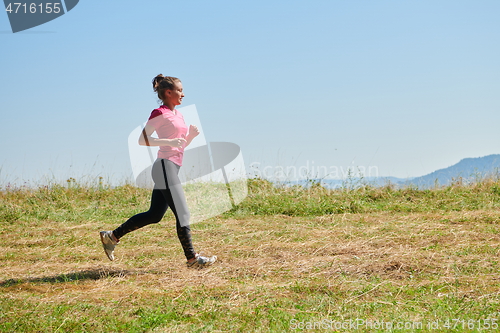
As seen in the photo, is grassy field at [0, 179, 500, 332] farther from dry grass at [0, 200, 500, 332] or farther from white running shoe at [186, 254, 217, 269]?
white running shoe at [186, 254, 217, 269]

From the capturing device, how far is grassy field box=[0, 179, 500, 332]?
10.3 ft

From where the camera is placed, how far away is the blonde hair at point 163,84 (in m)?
4.70

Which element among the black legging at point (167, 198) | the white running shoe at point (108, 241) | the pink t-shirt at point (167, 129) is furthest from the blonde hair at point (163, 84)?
the white running shoe at point (108, 241)

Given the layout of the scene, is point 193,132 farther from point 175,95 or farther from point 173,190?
point 173,190

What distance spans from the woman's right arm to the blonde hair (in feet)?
1.38

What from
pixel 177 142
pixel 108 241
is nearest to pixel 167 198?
pixel 177 142

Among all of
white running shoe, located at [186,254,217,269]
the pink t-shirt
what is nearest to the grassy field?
white running shoe, located at [186,254,217,269]

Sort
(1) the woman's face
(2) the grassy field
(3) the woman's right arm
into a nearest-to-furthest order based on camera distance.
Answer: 1. (2) the grassy field
2. (3) the woman's right arm
3. (1) the woman's face

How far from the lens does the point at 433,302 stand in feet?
11.1

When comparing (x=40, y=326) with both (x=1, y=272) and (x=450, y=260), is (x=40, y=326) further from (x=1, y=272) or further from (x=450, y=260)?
(x=450, y=260)

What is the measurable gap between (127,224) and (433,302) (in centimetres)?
305

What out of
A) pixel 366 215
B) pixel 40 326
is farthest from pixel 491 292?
pixel 366 215

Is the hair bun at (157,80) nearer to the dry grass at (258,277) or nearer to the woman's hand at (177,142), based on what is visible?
the woman's hand at (177,142)

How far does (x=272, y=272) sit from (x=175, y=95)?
207 centimetres
